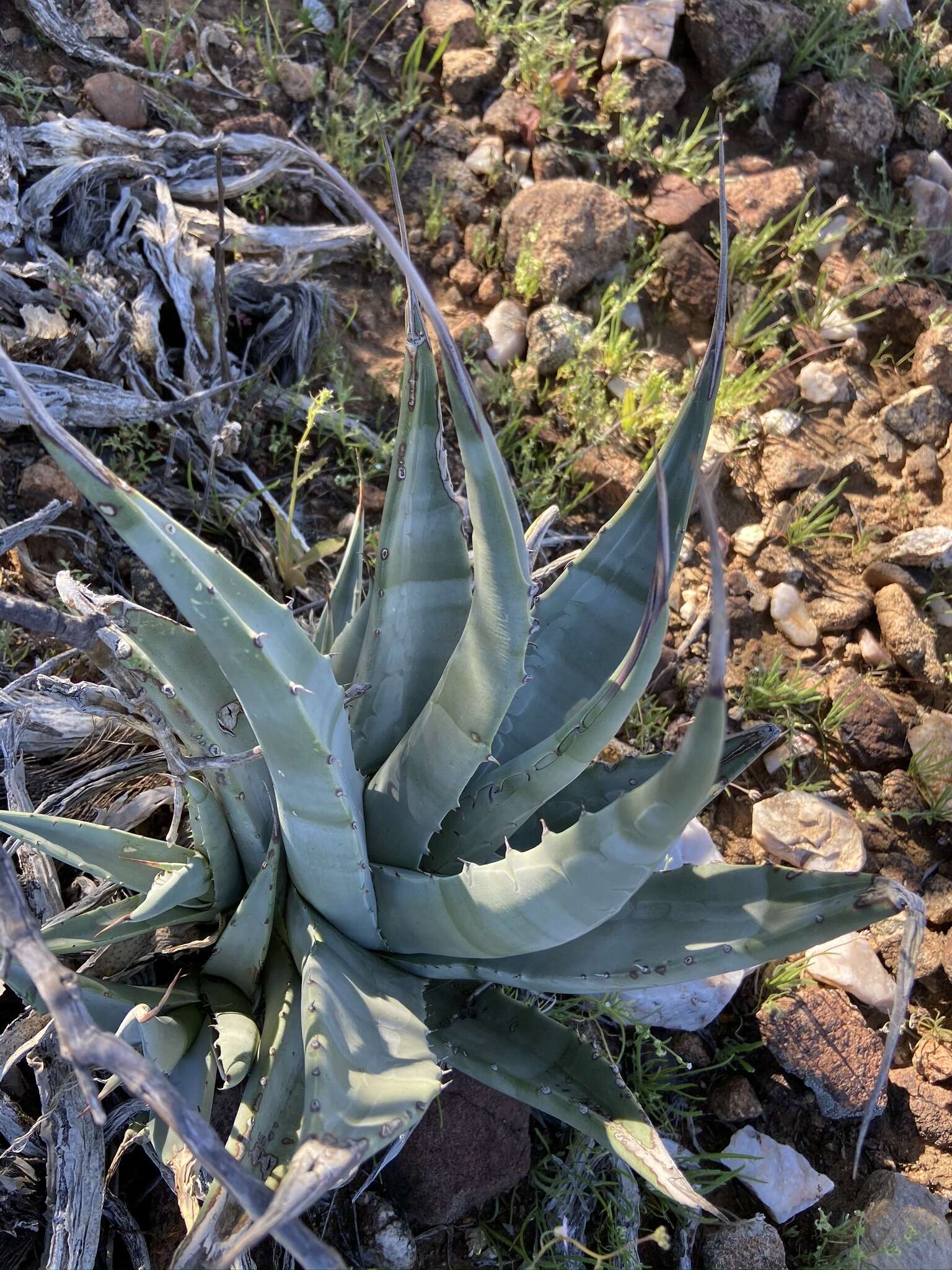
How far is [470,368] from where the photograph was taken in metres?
2.62

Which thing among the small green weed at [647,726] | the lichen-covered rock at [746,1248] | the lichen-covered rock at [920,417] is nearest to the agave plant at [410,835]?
the lichen-covered rock at [746,1248]

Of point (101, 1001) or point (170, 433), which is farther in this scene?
point (170, 433)

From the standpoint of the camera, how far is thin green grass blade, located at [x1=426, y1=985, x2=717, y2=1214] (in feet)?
4.09

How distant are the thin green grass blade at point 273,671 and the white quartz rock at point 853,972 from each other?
1.25 m

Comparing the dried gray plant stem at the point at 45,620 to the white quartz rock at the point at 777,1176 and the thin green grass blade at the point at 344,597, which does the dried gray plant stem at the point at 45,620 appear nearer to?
the thin green grass blade at the point at 344,597

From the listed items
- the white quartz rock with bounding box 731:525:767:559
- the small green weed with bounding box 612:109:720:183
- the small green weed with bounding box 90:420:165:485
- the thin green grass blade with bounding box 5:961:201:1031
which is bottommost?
the thin green grass blade with bounding box 5:961:201:1031

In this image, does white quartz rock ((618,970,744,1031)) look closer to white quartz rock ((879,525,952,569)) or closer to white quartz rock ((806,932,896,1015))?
white quartz rock ((806,932,896,1015))

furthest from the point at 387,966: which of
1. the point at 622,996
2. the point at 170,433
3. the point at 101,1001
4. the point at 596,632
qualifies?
the point at 170,433

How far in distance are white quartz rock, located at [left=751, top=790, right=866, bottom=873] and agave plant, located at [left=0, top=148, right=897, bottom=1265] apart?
2.86 feet

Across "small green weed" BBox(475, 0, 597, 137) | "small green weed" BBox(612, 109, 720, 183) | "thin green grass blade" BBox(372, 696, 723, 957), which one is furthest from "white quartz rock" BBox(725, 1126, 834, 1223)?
"small green weed" BBox(475, 0, 597, 137)

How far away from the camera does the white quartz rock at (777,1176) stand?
1.82 meters

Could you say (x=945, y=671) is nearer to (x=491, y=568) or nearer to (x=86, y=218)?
(x=491, y=568)

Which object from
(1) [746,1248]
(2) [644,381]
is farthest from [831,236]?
(1) [746,1248]

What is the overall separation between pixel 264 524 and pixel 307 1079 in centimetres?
152
